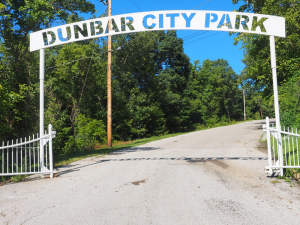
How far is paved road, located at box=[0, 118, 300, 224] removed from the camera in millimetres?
4469

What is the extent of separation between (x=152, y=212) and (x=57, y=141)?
53.0ft

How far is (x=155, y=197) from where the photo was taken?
5.59 meters

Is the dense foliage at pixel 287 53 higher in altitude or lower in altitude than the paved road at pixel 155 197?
higher

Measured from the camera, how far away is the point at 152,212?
15.4ft

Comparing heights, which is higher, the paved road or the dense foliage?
the dense foliage

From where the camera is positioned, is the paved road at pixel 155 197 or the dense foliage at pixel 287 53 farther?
the dense foliage at pixel 287 53

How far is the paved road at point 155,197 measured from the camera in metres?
4.47

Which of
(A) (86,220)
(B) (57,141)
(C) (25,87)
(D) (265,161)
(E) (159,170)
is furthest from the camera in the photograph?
(B) (57,141)

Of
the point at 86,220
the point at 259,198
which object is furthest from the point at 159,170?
the point at 86,220

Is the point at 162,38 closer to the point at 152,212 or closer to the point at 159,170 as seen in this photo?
the point at 159,170

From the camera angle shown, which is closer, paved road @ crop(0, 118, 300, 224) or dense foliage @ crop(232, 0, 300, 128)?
paved road @ crop(0, 118, 300, 224)

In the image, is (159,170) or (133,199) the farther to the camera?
(159,170)

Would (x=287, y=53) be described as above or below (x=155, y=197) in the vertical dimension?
above

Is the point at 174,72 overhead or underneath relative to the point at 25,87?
overhead
